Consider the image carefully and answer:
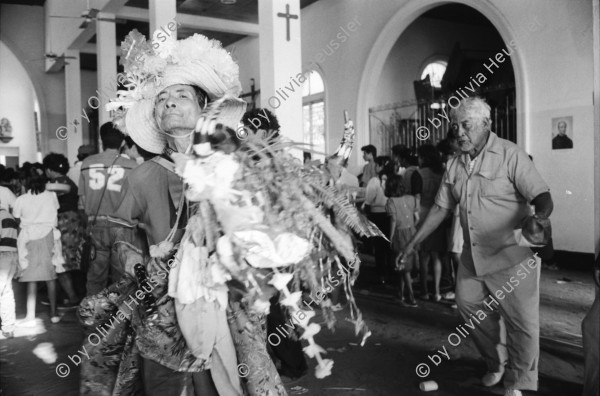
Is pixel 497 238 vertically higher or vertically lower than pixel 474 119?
lower

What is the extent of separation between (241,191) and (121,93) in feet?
3.78

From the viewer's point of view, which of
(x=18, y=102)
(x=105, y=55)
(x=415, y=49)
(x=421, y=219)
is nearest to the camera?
(x=421, y=219)

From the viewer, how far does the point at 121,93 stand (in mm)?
2322

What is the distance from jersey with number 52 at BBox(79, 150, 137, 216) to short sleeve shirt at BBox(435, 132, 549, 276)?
3269mm

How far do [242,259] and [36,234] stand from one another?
5527 mm

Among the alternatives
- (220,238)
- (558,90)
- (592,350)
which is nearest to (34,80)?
(558,90)

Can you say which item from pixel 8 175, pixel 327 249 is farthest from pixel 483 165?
pixel 8 175

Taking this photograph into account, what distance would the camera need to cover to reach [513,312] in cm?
357

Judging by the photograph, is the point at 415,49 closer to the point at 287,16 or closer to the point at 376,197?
the point at 376,197

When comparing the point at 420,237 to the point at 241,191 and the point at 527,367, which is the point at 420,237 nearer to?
the point at 527,367

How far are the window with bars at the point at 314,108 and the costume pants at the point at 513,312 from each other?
1083 cm

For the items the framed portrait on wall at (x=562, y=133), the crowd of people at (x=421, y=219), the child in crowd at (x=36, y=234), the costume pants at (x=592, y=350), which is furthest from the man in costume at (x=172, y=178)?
the framed portrait on wall at (x=562, y=133)

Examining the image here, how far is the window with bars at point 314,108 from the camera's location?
1452 cm

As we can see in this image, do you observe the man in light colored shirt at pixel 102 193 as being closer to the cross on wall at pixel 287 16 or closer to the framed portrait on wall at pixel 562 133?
the cross on wall at pixel 287 16
